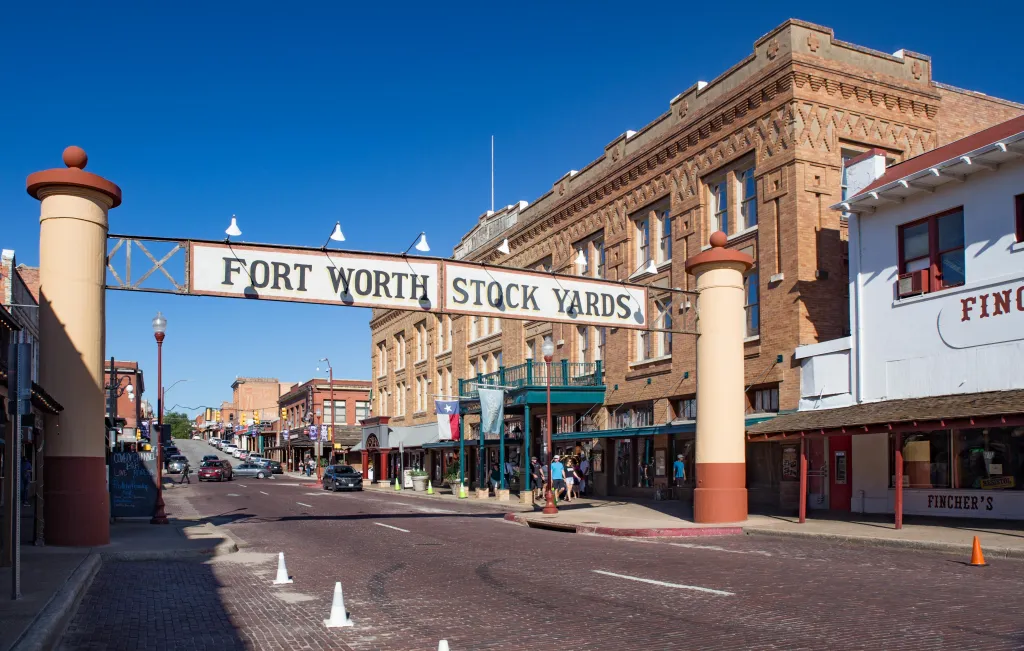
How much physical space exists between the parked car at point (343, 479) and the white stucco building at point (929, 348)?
1143 inches

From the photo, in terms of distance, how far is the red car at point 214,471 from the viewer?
58.8 meters

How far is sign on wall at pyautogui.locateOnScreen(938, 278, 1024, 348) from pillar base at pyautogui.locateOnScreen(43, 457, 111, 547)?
679 inches

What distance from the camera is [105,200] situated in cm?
1684

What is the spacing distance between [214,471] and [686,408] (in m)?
39.2

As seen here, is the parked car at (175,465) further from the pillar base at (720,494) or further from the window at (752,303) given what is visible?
the pillar base at (720,494)

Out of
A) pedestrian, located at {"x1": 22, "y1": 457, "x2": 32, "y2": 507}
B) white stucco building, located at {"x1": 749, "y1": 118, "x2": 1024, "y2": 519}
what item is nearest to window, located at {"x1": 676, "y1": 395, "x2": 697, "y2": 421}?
white stucco building, located at {"x1": 749, "y1": 118, "x2": 1024, "y2": 519}

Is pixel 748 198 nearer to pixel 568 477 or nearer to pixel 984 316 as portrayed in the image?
pixel 984 316

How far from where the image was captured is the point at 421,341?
56406 mm

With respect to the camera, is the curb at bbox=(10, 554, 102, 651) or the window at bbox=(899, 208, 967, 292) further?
the window at bbox=(899, 208, 967, 292)

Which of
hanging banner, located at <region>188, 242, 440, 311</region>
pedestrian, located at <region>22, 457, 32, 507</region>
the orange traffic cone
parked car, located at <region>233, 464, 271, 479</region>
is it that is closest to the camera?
the orange traffic cone

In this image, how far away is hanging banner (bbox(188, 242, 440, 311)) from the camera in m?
17.5

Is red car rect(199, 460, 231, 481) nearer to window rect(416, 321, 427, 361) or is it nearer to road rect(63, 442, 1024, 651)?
window rect(416, 321, 427, 361)

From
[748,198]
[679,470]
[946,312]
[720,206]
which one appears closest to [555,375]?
[679,470]

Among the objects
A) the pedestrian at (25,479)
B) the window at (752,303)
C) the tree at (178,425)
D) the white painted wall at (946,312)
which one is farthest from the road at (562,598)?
the tree at (178,425)
